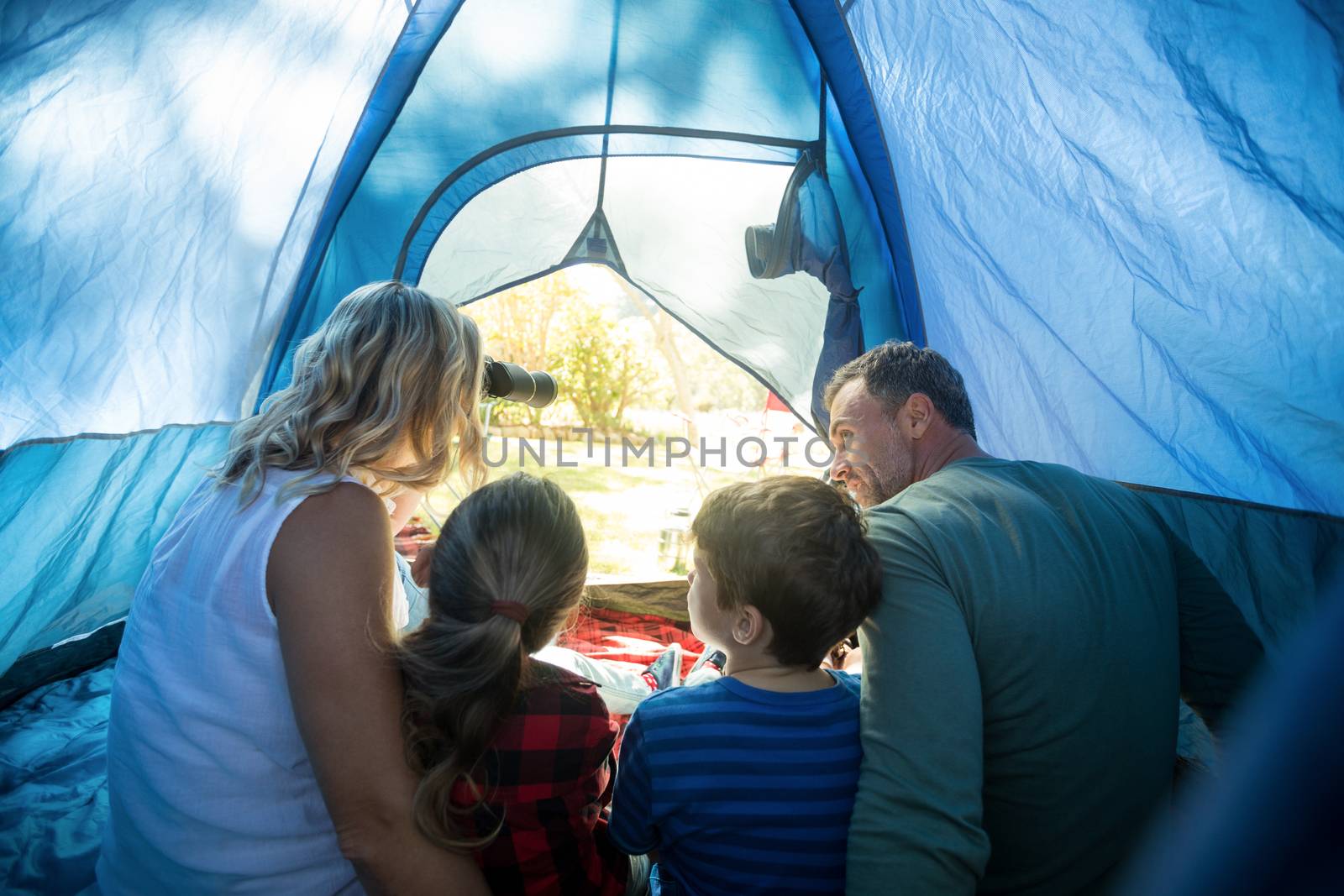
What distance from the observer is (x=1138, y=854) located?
3.23 feet

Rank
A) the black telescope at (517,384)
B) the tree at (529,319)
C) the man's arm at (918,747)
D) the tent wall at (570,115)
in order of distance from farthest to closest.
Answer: the tree at (529,319), the tent wall at (570,115), the black telescope at (517,384), the man's arm at (918,747)

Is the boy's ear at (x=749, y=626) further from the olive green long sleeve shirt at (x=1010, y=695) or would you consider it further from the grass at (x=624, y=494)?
the grass at (x=624, y=494)

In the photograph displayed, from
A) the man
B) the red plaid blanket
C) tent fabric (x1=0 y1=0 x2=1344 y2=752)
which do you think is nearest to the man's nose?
the man

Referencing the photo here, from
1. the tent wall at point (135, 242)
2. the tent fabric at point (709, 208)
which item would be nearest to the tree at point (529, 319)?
the tent fabric at point (709, 208)

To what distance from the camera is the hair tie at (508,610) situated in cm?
93

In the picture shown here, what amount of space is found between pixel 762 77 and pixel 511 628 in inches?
66.8

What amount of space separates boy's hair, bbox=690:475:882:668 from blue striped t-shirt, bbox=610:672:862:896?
0.26 feet

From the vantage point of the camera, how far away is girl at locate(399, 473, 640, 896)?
0.89 meters

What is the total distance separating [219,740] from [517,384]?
0.86 m

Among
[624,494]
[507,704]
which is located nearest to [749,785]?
[507,704]

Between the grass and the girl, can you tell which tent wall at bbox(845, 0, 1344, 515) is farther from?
the grass

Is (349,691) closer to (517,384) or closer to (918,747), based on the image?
(918,747)

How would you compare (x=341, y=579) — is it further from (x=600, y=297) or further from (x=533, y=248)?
(x=600, y=297)

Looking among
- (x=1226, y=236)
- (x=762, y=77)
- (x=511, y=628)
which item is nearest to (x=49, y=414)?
(x=511, y=628)
